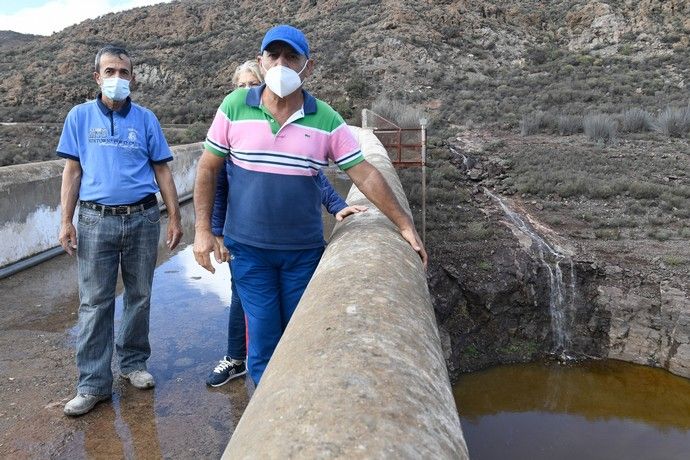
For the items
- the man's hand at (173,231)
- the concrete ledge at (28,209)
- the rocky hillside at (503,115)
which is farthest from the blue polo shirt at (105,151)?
the rocky hillside at (503,115)

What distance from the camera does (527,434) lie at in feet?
22.7

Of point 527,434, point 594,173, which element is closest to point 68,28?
point 594,173

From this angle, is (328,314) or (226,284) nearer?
(328,314)

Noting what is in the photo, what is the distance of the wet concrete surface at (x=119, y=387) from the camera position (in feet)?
9.55

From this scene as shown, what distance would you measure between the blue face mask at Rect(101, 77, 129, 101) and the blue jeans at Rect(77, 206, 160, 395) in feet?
2.17

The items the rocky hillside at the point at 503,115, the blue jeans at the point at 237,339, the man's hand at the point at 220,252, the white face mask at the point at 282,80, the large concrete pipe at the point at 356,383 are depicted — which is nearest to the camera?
the large concrete pipe at the point at 356,383

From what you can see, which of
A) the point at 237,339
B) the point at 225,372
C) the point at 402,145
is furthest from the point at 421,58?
the point at 225,372

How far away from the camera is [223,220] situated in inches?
121

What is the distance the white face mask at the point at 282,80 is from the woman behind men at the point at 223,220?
0.47m

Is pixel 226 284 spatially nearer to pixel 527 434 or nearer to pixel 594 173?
pixel 527 434

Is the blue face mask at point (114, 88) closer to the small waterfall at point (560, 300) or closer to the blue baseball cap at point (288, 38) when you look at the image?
the blue baseball cap at point (288, 38)

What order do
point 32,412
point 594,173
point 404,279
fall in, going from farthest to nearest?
point 594,173, point 32,412, point 404,279

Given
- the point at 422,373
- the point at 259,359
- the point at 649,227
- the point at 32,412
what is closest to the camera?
the point at 422,373

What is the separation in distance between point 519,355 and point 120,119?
7.11 m
